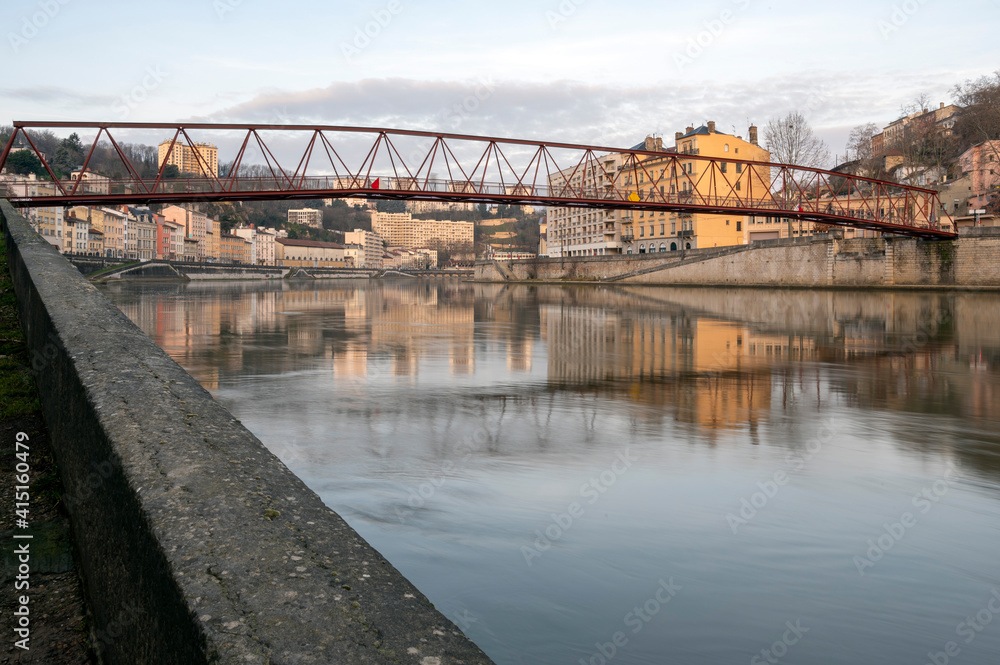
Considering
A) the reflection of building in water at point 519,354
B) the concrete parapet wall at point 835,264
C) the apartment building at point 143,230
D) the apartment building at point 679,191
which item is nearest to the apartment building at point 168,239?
the apartment building at point 143,230

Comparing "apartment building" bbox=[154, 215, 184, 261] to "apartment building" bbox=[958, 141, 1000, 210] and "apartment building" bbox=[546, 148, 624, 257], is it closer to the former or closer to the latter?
"apartment building" bbox=[546, 148, 624, 257]

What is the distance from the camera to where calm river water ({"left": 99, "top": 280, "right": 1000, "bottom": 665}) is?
4.34 meters

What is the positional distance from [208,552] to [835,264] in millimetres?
67633

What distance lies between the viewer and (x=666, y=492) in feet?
22.1

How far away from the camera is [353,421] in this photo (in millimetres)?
9695

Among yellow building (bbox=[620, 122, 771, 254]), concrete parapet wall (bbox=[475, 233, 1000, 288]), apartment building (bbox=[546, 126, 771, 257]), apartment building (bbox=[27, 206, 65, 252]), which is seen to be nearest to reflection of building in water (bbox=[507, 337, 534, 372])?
concrete parapet wall (bbox=[475, 233, 1000, 288])

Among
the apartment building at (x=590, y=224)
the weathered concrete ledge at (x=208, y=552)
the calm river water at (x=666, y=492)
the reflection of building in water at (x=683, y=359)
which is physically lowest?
the calm river water at (x=666, y=492)

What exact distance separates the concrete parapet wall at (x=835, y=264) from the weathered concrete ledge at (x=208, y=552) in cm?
6293

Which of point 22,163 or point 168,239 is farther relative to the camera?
point 168,239

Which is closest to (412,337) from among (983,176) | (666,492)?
(666,492)

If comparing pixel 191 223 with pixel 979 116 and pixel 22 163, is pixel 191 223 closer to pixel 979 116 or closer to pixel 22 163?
pixel 22 163

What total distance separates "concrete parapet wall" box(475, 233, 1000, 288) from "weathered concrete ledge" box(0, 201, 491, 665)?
62.9 m

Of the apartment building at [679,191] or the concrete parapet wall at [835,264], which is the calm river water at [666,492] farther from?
the apartment building at [679,191]

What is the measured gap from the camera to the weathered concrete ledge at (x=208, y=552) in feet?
6.79
